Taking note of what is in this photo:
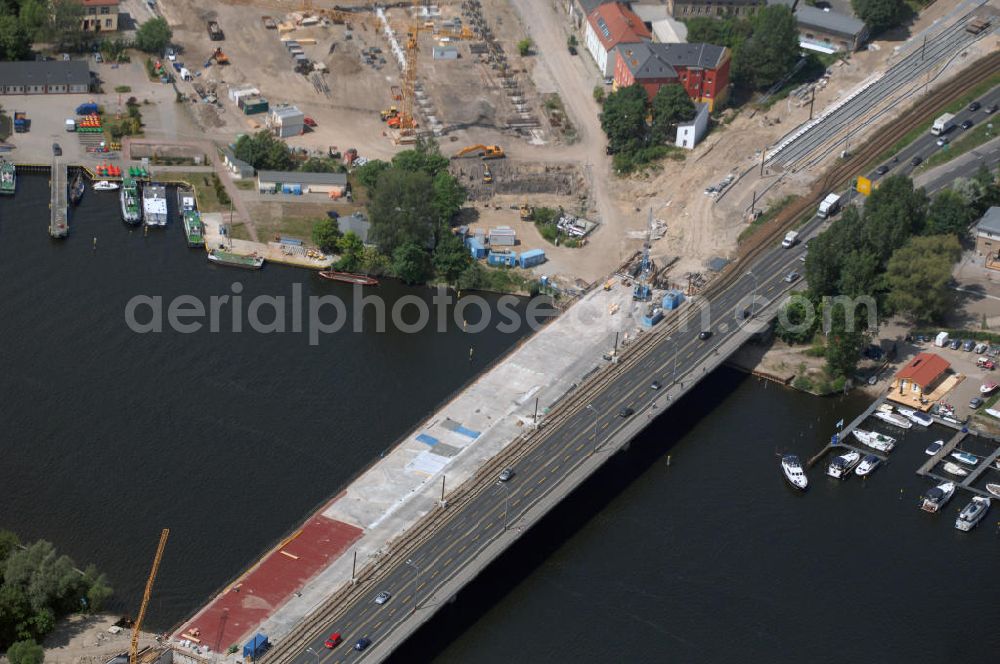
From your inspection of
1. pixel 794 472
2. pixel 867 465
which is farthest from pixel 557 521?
pixel 867 465

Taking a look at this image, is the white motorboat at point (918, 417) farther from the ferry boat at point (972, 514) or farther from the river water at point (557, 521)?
the ferry boat at point (972, 514)

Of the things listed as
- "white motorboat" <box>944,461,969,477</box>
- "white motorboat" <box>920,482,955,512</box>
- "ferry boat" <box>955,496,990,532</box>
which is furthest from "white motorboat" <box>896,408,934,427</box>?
"ferry boat" <box>955,496,990,532</box>

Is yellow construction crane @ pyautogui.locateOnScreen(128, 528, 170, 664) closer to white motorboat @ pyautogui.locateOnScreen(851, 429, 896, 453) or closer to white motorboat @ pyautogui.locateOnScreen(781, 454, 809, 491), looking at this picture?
white motorboat @ pyautogui.locateOnScreen(781, 454, 809, 491)

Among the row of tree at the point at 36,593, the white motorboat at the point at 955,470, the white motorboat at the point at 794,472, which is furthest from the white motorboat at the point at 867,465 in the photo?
the row of tree at the point at 36,593

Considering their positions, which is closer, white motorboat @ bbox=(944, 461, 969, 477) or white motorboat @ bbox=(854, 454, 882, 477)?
white motorboat @ bbox=(854, 454, 882, 477)

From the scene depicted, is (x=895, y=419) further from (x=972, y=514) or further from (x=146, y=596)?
(x=146, y=596)
